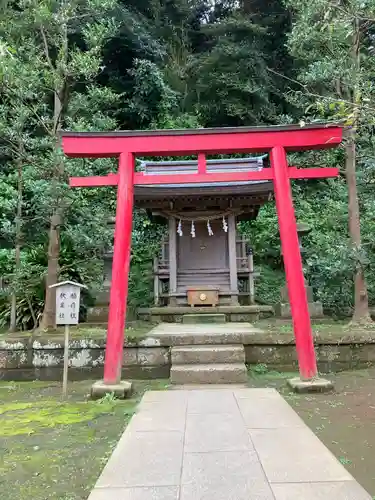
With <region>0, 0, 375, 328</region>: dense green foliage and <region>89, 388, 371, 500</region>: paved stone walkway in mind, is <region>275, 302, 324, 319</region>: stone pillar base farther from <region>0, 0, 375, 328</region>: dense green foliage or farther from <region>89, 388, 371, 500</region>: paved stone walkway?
<region>89, 388, 371, 500</region>: paved stone walkway

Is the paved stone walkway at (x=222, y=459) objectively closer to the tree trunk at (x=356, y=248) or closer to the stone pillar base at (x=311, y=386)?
the stone pillar base at (x=311, y=386)

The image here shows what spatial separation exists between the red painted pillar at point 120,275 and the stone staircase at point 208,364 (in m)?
0.96

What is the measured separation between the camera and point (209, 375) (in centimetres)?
584

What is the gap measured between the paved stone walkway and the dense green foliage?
2.62 m

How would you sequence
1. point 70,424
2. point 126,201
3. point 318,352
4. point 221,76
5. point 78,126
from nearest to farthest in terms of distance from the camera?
point 70,424
point 126,201
point 318,352
point 78,126
point 221,76

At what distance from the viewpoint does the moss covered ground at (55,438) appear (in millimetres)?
2832

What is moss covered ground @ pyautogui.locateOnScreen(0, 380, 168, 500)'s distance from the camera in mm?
2832

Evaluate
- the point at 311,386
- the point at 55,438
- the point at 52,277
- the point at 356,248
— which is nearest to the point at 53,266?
the point at 52,277

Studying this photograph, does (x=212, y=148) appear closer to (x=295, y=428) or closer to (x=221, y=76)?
(x=295, y=428)

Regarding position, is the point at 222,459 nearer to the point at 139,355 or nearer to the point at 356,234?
the point at 139,355

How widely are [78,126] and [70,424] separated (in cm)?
574

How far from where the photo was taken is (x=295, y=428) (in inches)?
152

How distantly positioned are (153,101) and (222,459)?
1777cm

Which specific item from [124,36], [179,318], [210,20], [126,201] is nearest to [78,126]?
[126,201]
